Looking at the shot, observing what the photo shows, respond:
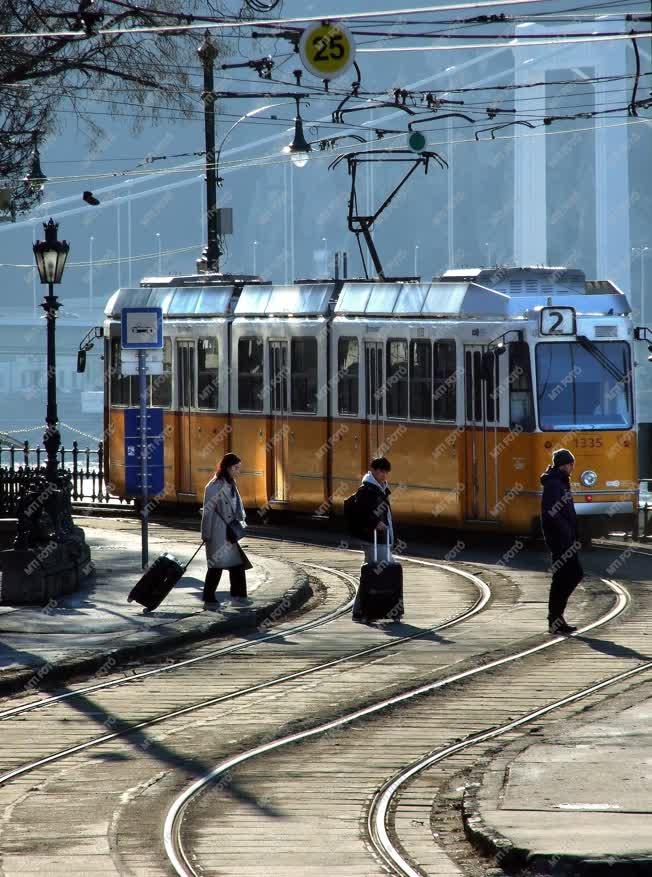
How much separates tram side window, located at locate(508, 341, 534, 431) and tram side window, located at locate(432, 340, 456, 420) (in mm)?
835

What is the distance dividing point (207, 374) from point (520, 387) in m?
6.17

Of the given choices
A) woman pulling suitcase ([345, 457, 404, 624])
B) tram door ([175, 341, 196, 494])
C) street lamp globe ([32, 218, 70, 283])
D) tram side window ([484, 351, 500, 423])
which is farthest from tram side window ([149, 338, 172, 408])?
woman pulling suitcase ([345, 457, 404, 624])

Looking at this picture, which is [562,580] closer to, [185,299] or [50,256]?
[50,256]

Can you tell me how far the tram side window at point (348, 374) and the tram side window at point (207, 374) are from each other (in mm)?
2756

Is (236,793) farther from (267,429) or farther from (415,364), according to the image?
(267,429)

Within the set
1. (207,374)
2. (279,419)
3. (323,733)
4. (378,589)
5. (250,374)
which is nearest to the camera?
(323,733)

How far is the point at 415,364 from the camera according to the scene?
20047 millimetres

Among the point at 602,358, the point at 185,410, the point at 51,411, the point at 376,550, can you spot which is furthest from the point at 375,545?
the point at 185,410

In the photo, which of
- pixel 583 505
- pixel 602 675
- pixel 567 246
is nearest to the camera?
pixel 602 675

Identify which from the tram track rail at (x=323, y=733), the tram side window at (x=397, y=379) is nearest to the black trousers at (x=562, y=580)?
the tram track rail at (x=323, y=733)

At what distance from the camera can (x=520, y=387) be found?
18750 millimetres

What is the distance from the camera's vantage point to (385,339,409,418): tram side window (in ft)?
66.4

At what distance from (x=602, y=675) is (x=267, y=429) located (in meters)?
11.9

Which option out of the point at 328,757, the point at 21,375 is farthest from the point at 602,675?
the point at 21,375
